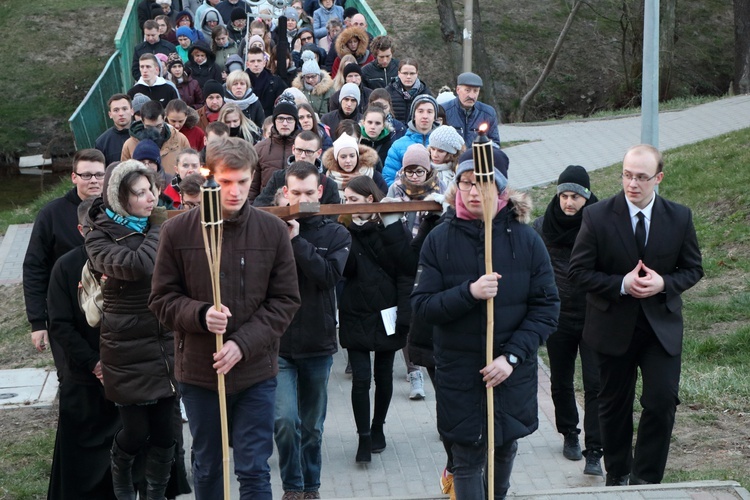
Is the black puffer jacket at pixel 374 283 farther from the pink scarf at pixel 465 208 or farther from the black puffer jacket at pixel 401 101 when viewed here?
the black puffer jacket at pixel 401 101

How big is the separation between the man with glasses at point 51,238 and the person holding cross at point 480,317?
2536 mm

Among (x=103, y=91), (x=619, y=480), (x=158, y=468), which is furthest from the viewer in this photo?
(x=103, y=91)

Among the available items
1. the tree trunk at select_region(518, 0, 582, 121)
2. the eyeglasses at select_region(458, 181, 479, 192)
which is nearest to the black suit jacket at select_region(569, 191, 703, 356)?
the eyeglasses at select_region(458, 181, 479, 192)

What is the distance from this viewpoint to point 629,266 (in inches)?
246

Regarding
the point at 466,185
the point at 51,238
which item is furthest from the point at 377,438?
the point at 466,185

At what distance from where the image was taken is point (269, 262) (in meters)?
5.25

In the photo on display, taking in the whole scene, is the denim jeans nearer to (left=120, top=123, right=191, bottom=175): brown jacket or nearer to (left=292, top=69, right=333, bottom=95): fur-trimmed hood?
(left=120, top=123, right=191, bottom=175): brown jacket

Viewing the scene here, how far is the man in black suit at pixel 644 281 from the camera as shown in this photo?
6180 millimetres

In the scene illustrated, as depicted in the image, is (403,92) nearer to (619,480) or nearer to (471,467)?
(619,480)

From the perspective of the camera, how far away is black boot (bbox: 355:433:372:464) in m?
7.46

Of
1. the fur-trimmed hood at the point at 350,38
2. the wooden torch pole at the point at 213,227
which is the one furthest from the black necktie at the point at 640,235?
the fur-trimmed hood at the point at 350,38

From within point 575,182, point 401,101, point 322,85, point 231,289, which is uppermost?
point 322,85

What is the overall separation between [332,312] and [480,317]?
1.66 m

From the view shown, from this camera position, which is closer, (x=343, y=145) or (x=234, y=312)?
(x=234, y=312)
